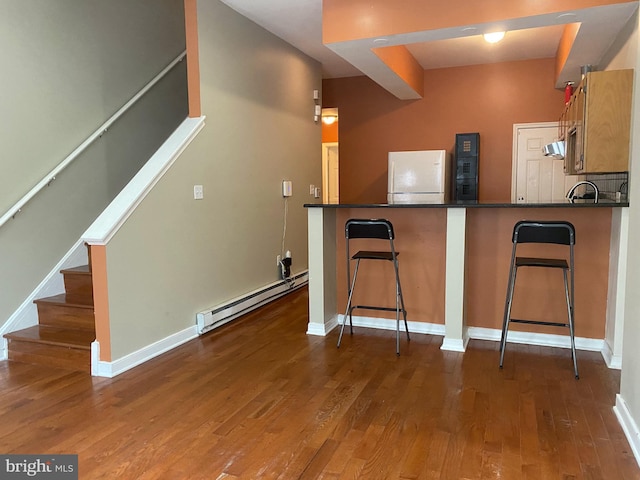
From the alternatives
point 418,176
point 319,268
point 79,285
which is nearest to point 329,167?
point 418,176

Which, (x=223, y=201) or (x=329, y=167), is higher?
(x=329, y=167)

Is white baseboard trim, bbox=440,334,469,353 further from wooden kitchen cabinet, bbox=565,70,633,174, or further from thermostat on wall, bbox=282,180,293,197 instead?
thermostat on wall, bbox=282,180,293,197

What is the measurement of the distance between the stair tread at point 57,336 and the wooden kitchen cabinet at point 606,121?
364cm

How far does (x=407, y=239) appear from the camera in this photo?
368 cm

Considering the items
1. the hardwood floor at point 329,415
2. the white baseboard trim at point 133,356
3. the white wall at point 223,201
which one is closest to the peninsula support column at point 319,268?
the hardwood floor at point 329,415

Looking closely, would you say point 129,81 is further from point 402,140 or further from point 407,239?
point 402,140

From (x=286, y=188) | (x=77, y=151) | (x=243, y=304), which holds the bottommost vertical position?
(x=243, y=304)

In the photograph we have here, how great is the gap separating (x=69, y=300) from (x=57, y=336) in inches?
12.4

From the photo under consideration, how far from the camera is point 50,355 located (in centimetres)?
305

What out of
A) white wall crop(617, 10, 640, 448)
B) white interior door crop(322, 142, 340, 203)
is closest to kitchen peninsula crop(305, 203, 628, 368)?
white wall crop(617, 10, 640, 448)

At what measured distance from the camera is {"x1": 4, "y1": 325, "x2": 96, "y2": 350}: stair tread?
3.04 meters

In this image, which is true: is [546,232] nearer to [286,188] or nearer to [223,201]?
[223,201]

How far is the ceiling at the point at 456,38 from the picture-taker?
10.1 feet

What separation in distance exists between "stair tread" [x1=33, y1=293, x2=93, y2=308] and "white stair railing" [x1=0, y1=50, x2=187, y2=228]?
24.9 inches
